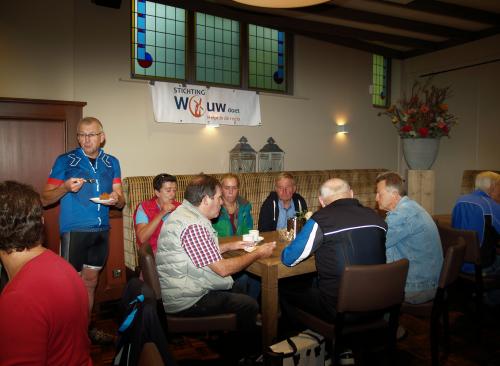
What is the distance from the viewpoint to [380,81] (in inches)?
267

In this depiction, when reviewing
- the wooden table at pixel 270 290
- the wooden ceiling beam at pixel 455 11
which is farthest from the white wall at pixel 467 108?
the wooden table at pixel 270 290

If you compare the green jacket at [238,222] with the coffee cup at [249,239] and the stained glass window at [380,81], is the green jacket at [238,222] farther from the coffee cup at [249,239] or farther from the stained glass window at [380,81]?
the stained glass window at [380,81]

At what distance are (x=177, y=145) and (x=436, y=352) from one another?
335 cm

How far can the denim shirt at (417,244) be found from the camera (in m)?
2.46

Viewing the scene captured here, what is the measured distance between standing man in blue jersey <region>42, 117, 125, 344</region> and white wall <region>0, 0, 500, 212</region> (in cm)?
119

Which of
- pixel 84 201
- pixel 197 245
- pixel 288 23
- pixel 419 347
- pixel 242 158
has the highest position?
pixel 288 23

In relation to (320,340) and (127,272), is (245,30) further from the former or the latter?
(320,340)

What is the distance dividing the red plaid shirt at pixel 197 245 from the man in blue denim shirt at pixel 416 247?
1.16 m

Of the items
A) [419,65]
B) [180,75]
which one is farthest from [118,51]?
[419,65]

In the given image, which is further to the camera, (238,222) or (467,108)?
(467,108)

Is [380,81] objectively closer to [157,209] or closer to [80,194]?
[157,209]

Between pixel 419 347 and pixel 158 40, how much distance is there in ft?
13.0

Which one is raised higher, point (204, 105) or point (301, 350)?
point (204, 105)

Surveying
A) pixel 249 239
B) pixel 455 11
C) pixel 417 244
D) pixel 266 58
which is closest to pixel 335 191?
pixel 417 244
